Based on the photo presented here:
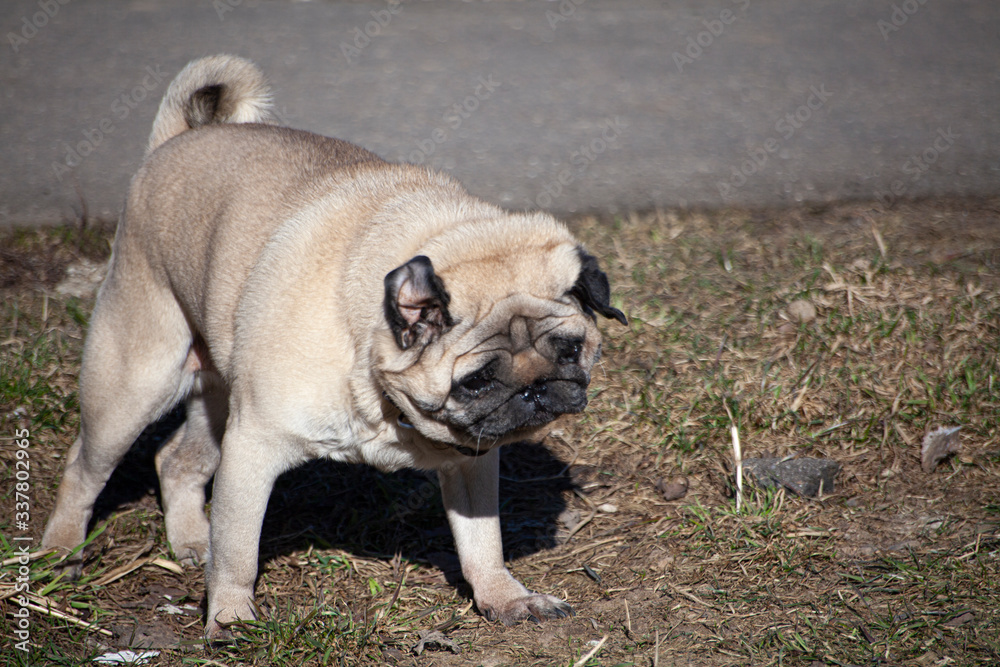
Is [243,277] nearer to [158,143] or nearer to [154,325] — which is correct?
[154,325]

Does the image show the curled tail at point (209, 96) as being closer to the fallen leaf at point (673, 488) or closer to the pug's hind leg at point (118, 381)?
the pug's hind leg at point (118, 381)

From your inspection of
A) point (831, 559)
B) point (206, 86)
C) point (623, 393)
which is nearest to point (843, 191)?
point (623, 393)

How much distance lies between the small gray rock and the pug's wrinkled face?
5.04ft

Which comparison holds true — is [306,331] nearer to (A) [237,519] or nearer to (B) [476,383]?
(B) [476,383]

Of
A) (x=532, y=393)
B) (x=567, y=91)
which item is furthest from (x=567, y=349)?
(x=567, y=91)

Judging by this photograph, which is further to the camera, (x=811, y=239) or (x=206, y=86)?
(x=811, y=239)

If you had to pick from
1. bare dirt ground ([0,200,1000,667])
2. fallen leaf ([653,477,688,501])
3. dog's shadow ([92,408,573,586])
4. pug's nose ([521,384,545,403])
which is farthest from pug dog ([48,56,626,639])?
fallen leaf ([653,477,688,501])

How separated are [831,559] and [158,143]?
3.47 m

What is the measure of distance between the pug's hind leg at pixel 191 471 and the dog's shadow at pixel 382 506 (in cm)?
31

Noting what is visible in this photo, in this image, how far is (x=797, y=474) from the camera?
4.04 meters

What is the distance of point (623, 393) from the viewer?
471 cm

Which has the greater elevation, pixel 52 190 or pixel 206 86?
pixel 206 86

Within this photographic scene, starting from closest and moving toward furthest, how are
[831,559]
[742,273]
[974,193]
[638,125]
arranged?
[831,559] → [742,273] → [974,193] → [638,125]

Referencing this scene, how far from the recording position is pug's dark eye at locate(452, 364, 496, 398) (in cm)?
276
